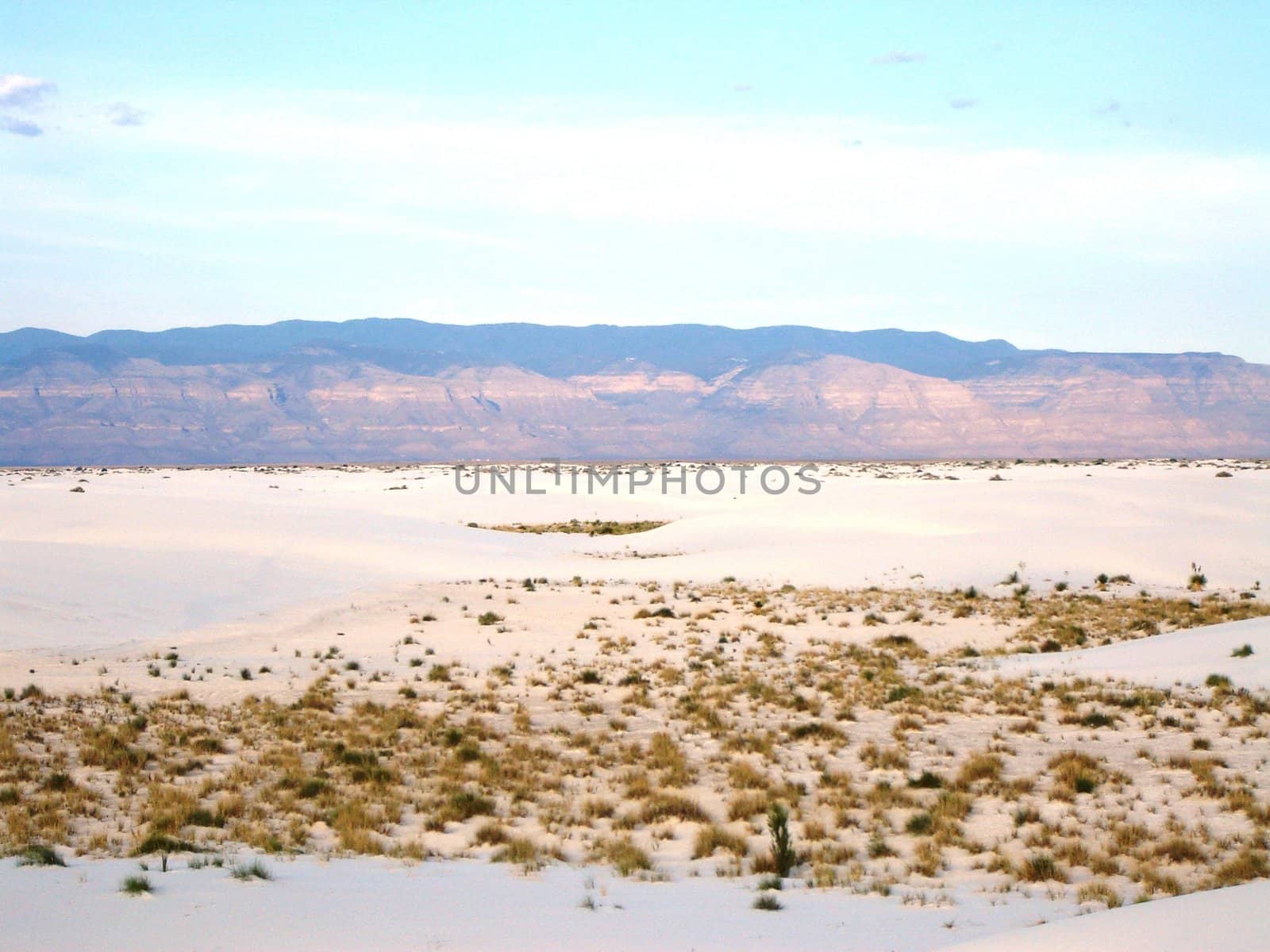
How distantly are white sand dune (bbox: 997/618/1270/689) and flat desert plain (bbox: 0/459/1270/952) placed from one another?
8 centimetres

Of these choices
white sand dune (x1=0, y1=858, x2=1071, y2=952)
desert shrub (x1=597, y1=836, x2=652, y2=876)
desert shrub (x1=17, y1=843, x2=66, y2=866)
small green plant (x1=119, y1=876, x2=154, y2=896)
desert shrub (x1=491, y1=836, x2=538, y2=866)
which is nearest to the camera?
white sand dune (x1=0, y1=858, x2=1071, y2=952)

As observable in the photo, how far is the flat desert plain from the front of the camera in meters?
7.13

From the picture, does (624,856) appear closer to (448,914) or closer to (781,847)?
(781,847)

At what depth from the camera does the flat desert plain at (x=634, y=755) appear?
23.4ft

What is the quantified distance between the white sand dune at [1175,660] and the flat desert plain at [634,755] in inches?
3.3

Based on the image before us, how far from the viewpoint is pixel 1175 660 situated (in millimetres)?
16312

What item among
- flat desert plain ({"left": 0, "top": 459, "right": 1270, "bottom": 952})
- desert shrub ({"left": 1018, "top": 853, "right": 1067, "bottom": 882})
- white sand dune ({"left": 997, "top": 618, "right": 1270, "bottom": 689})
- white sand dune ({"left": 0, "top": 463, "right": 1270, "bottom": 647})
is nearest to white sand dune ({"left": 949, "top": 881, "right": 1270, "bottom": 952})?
flat desert plain ({"left": 0, "top": 459, "right": 1270, "bottom": 952})

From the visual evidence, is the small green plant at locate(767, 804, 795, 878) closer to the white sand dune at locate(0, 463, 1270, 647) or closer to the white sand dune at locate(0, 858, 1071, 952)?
the white sand dune at locate(0, 858, 1071, 952)

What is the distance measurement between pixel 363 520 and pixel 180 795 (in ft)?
108

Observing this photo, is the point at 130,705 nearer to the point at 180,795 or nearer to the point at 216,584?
the point at 180,795

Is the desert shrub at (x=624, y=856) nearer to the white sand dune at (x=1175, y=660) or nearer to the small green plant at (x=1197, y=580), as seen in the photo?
the white sand dune at (x=1175, y=660)

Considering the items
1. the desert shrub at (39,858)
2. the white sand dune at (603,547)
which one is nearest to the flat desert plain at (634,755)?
the desert shrub at (39,858)

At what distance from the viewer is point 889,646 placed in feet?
65.1

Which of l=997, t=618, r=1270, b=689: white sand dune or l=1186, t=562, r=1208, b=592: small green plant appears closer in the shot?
l=997, t=618, r=1270, b=689: white sand dune
